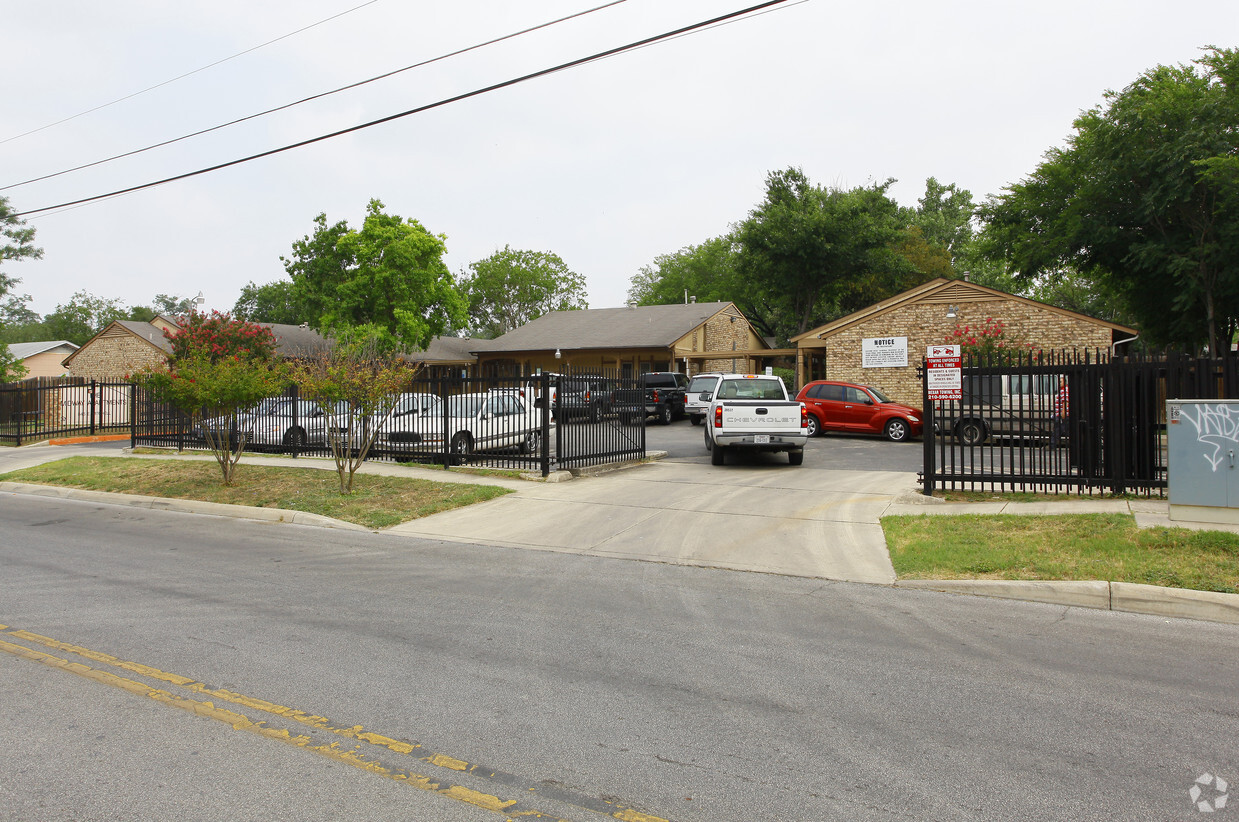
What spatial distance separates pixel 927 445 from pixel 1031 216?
20352 mm

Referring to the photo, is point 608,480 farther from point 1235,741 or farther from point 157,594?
point 1235,741

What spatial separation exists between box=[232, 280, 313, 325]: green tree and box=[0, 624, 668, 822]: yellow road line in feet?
246

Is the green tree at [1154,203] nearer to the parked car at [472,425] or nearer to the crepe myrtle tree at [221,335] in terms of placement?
the parked car at [472,425]

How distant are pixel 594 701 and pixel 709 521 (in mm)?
6232

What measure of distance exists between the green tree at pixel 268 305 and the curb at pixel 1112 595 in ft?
250

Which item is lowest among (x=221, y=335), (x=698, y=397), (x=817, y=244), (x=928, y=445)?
(x=928, y=445)

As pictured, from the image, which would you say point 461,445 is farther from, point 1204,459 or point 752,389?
point 1204,459

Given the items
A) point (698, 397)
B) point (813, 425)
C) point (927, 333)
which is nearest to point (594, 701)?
point (813, 425)

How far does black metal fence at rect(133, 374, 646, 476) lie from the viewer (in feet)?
48.5

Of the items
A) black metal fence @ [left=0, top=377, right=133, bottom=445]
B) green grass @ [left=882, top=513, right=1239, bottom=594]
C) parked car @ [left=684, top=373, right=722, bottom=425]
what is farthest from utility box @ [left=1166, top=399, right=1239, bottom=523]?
black metal fence @ [left=0, top=377, right=133, bottom=445]

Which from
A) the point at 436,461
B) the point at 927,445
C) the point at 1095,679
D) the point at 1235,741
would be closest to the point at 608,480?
the point at 436,461

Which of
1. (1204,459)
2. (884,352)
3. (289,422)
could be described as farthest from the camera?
(884,352)

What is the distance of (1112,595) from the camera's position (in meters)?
Result: 6.93

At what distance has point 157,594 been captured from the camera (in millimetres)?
7223
